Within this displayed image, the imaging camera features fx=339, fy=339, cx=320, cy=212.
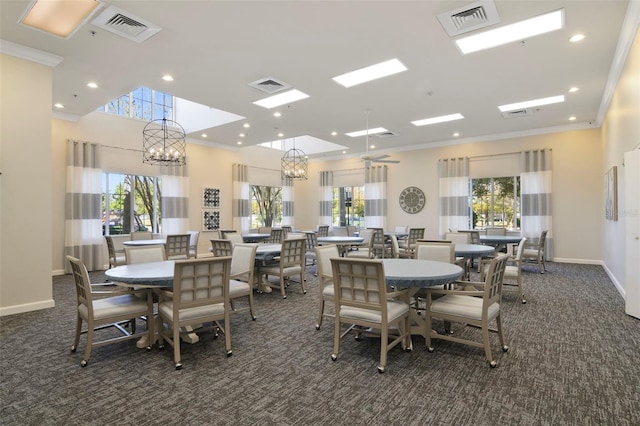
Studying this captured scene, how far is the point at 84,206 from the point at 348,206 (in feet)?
26.6

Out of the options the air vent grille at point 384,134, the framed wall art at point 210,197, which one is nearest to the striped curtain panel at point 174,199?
the framed wall art at point 210,197

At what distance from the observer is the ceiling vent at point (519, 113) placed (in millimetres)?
7141

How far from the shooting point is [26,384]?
8.35 feet

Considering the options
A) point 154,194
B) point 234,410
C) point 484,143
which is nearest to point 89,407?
point 234,410

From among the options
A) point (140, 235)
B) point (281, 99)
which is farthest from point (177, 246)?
point (281, 99)

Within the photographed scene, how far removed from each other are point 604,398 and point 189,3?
15.9ft

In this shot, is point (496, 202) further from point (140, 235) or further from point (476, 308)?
point (140, 235)

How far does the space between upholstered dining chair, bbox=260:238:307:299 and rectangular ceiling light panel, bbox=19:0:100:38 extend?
3.67 meters

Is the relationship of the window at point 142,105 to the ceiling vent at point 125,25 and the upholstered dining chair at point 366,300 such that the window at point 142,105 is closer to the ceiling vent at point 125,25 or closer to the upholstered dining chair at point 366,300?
the ceiling vent at point 125,25

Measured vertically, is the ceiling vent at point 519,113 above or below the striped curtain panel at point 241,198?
above

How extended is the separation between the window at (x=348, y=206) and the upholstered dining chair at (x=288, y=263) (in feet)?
22.5

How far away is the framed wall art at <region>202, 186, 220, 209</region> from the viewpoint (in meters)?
9.99

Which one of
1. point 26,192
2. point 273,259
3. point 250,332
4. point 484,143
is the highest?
point 484,143

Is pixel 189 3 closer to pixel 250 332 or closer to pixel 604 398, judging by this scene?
pixel 250 332
